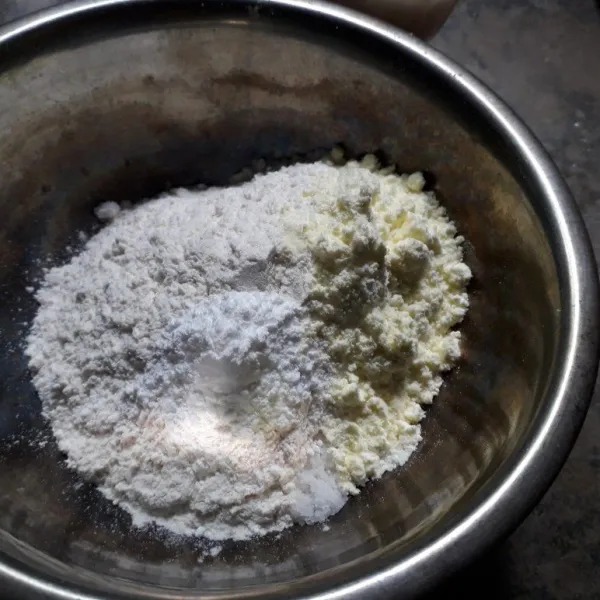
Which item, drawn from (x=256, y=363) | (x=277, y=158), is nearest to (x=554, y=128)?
(x=277, y=158)

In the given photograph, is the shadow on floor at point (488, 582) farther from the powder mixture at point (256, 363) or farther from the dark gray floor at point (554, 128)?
the powder mixture at point (256, 363)

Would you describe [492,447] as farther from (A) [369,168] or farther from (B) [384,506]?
(A) [369,168]

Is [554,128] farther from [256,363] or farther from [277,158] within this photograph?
[256,363]

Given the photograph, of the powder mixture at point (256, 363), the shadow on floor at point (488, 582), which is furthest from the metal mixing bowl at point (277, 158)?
the shadow on floor at point (488, 582)

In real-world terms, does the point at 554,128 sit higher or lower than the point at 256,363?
higher

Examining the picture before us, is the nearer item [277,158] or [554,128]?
[277,158]

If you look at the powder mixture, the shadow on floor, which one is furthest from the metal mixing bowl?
the shadow on floor

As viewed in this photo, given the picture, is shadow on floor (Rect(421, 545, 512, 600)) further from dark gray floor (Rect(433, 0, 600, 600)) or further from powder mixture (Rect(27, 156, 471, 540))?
powder mixture (Rect(27, 156, 471, 540))

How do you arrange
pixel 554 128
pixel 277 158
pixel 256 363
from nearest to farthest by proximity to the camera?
1. pixel 256 363
2. pixel 277 158
3. pixel 554 128
